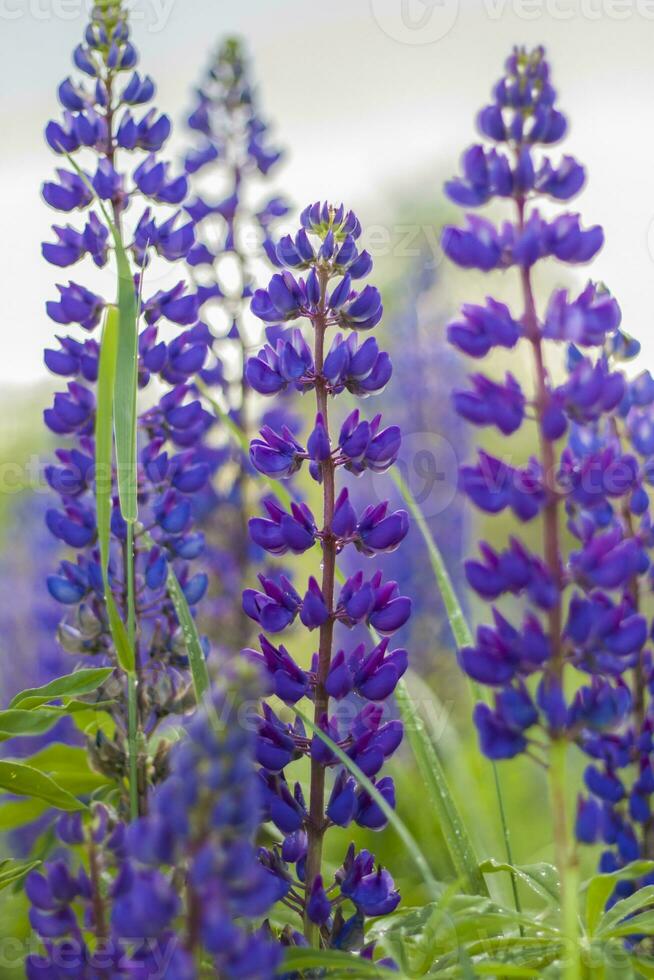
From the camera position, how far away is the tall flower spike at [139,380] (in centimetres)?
200

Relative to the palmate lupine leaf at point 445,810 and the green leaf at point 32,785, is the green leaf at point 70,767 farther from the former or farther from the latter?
the palmate lupine leaf at point 445,810

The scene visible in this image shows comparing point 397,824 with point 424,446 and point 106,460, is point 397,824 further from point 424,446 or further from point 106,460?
point 424,446

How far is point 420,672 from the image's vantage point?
4.11m

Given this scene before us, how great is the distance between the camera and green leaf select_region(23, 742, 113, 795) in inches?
79.4

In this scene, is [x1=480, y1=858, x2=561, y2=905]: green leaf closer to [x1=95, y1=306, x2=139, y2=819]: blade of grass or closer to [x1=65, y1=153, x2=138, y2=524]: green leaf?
[x1=95, y1=306, x2=139, y2=819]: blade of grass

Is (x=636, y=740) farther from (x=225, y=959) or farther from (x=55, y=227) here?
(x=55, y=227)

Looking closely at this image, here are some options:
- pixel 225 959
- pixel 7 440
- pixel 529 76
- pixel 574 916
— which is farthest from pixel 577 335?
pixel 7 440

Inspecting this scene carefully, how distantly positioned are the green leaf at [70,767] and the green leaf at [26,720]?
379mm

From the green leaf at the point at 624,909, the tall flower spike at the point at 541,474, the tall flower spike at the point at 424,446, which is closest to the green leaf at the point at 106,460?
the tall flower spike at the point at 541,474

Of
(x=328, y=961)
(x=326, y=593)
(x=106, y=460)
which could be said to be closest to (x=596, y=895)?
(x=328, y=961)

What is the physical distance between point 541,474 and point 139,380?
92cm

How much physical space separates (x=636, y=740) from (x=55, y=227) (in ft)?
4.31

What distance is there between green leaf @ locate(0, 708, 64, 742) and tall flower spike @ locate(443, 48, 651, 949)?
0.63m

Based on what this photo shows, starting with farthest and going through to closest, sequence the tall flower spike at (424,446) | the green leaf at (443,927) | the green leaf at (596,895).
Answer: the tall flower spike at (424,446) → the green leaf at (596,895) → the green leaf at (443,927)
